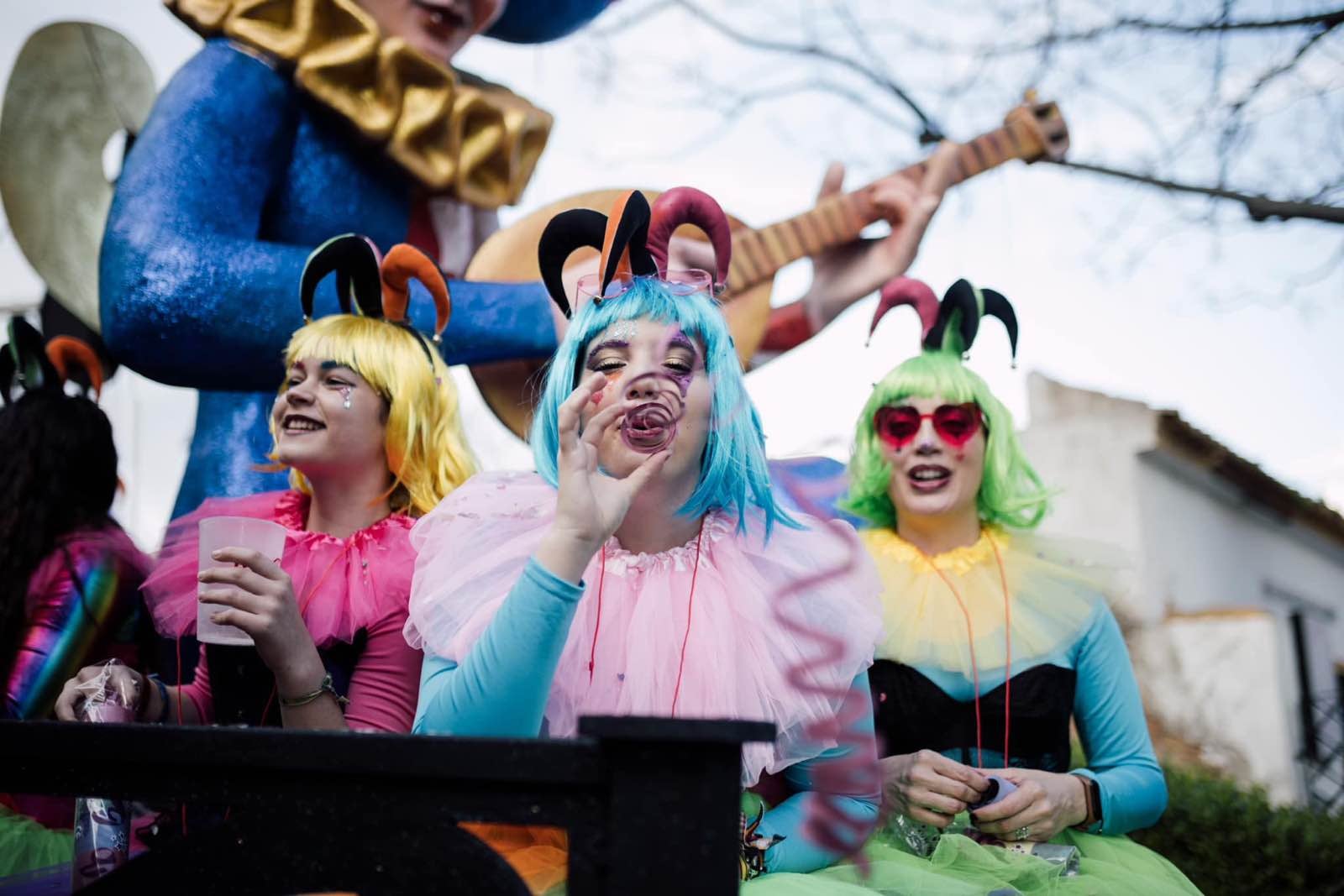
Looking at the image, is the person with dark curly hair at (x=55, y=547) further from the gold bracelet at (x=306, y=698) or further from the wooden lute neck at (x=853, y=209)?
the wooden lute neck at (x=853, y=209)

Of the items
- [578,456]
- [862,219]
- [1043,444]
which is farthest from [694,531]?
[1043,444]

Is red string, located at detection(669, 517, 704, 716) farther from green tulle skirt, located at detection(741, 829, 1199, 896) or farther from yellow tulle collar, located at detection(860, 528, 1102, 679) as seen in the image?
yellow tulle collar, located at detection(860, 528, 1102, 679)

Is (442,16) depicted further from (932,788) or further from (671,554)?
(932,788)

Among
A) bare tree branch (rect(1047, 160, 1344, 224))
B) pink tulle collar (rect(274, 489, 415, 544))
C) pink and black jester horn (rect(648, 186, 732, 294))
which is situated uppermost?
bare tree branch (rect(1047, 160, 1344, 224))

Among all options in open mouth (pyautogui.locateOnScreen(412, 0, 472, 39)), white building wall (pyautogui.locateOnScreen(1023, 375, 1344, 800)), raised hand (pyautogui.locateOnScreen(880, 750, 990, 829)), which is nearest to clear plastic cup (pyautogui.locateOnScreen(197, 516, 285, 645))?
raised hand (pyautogui.locateOnScreen(880, 750, 990, 829))

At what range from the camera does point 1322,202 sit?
3.10 metres

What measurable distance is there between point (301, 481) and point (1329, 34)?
2.90 m

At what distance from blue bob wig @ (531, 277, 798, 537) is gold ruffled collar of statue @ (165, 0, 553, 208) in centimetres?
127

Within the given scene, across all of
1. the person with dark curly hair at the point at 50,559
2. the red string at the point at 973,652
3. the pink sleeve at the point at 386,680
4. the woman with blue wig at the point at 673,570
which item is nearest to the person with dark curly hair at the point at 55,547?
the person with dark curly hair at the point at 50,559

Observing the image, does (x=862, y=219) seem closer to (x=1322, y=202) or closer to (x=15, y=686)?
(x=1322, y=202)

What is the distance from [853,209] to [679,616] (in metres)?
1.98

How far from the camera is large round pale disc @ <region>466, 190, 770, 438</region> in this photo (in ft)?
9.96

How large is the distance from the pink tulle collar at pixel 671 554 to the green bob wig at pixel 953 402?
0.82 meters

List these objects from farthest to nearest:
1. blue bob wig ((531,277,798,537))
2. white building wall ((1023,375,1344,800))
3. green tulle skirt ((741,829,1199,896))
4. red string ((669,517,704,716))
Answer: white building wall ((1023,375,1344,800)) → blue bob wig ((531,277,798,537)) → red string ((669,517,704,716)) → green tulle skirt ((741,829,1199,896))
